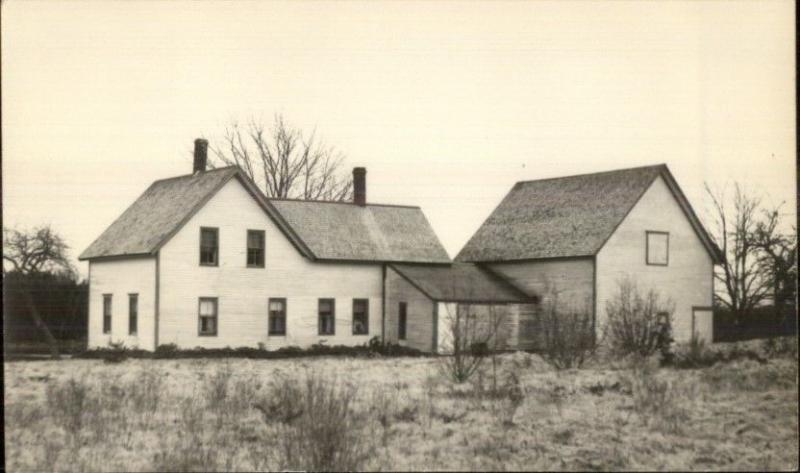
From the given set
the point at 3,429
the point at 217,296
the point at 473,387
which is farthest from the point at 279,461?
the point at 217,296

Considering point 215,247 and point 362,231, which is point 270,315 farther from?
point 362,231

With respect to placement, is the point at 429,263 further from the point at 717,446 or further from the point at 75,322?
the point at 717,446

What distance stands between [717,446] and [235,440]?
7.48 metres

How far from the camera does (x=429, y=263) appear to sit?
40594 mm

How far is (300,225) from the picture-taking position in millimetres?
38750

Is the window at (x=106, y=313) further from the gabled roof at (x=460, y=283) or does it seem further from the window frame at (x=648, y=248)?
the window frame at (x=648, y=248)

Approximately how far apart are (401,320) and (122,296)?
406 inches

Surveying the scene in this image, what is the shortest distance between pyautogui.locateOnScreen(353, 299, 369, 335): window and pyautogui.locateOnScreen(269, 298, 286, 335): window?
10.1ft

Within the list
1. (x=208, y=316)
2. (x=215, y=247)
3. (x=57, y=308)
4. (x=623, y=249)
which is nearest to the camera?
(x=208, y=316)

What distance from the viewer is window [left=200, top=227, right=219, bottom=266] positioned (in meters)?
34.6

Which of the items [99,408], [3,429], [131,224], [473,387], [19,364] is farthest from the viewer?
[131,224]

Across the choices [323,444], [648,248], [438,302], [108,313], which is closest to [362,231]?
[438,302]

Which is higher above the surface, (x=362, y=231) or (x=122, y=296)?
(x=362, y=231)

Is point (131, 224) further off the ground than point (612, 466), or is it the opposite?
point (131, 224)
